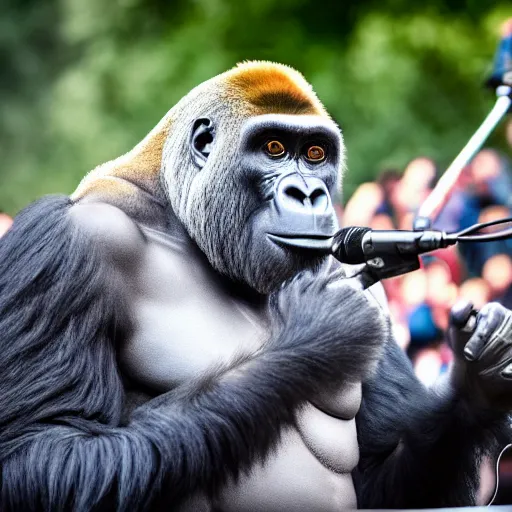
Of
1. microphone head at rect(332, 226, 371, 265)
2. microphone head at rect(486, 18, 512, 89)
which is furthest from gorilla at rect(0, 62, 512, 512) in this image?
microphone head at rect(486, 18, 512, 89)

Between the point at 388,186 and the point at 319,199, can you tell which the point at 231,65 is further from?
the point at 319,199

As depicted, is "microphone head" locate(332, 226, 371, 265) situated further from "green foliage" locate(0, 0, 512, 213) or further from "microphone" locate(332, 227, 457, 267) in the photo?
"green foliage" locate(0, 0, 512, 213)

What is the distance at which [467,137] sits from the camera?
620cm

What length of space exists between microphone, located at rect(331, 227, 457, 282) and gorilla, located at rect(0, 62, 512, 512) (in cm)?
23

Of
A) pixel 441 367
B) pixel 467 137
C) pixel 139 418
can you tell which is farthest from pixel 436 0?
pixel 139 418

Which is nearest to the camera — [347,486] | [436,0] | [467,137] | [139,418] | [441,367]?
[139,418]

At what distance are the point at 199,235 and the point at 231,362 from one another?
36 centimetres

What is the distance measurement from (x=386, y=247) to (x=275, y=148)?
2.10 ft

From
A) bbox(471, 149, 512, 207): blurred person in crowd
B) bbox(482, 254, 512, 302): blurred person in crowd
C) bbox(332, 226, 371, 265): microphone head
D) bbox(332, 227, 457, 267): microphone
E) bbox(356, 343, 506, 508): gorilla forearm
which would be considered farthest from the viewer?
bbox(471, 149, 512, 207): blurred person in crowd

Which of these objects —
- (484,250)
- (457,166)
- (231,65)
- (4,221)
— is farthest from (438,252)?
(457,166)

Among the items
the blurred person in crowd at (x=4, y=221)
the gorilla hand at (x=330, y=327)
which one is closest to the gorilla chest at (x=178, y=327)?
the gorilla hand at (x=330, y=327)

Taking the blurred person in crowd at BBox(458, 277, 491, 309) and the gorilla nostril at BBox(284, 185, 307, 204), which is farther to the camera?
the blurred person in crowd at BBox(458, 277, 491, 309)

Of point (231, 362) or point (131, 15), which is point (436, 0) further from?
point (231, 362)

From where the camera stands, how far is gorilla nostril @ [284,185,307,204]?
2361 millimetres
